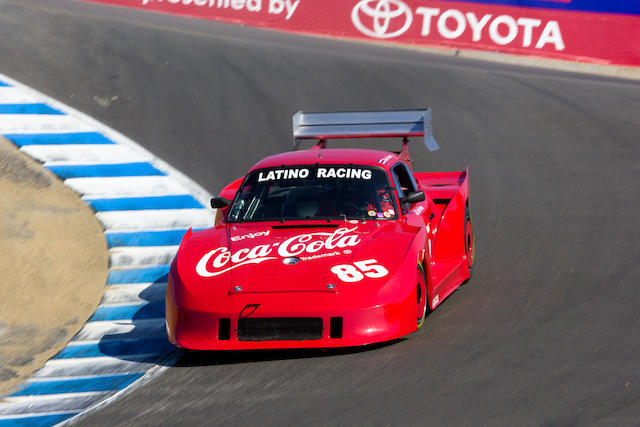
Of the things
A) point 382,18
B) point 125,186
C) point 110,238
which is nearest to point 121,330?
point 110,238

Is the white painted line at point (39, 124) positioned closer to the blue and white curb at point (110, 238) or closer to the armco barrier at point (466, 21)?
the blue and white curb at point (110, 238)

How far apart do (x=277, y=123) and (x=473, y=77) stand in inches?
149

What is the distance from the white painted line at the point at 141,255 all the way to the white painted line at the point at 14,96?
5.66 meters

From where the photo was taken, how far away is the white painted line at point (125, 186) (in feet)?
39.5

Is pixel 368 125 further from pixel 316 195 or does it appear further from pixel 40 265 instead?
pixel 40 265

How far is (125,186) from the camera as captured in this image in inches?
484

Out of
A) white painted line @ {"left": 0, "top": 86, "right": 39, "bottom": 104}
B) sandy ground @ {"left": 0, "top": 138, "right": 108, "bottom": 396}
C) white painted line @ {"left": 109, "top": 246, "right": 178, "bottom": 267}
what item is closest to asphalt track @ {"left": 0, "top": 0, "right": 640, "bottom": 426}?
white painted line @ {"left": 0, "top": 86, "right": 39, "bottom": 104}

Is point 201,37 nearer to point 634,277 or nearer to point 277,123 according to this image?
point 277,123

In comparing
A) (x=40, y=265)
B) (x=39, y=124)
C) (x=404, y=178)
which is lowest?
(x=40, y=265)

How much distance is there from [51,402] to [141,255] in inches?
144

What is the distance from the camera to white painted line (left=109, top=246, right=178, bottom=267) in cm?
1005

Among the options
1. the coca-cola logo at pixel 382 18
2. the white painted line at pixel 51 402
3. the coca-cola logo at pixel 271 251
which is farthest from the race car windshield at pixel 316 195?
the coca-cola logo at pixel 382 18

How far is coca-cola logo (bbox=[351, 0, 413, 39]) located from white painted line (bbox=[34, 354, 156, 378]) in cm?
1437

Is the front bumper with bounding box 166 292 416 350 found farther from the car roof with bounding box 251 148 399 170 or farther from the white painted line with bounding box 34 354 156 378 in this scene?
the car roof with bounding box 251 148 399 170
